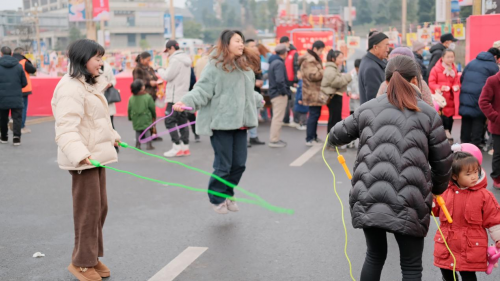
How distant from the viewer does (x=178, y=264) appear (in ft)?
17.1

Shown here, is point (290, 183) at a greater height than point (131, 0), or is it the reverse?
point (131, 0)

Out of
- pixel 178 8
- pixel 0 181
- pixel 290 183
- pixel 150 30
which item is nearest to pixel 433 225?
pixel 290 183

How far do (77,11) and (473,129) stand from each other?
21.6 meters

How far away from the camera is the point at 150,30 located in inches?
4606

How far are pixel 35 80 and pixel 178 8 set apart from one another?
12665 centimetres

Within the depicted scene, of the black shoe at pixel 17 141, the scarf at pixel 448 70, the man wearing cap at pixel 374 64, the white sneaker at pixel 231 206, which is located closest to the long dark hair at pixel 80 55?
the white sneaker at pixel 231 206

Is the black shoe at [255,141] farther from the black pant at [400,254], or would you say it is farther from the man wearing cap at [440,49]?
the black pant at [400,254]

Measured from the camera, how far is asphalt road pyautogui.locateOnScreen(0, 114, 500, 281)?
5.09m

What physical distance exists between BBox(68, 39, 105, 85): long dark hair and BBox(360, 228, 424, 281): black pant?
7.85ft

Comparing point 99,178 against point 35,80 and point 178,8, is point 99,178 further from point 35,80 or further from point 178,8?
point 178,8

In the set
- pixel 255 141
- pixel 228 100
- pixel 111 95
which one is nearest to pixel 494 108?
pixel 228 100

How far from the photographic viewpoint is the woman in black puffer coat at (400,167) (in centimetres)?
363

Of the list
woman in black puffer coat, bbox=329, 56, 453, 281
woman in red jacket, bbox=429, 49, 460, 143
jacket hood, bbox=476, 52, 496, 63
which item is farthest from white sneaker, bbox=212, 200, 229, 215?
woman in red jacket, bbox=429, 49, 460, 143

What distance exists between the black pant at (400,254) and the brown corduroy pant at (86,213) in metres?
2.09
